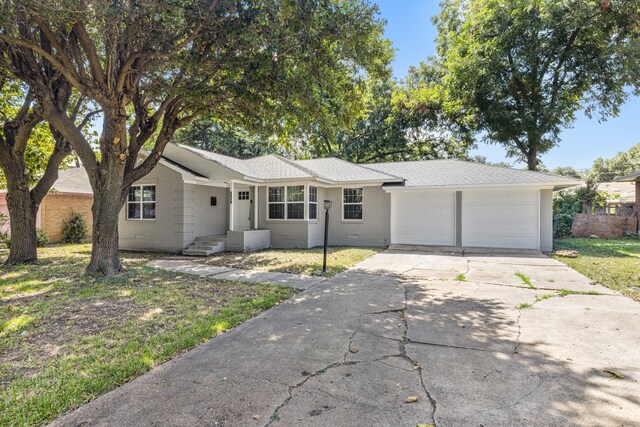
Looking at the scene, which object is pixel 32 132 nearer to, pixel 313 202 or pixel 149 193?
pixel 149 193

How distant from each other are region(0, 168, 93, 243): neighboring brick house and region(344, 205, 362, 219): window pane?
39.9 feet

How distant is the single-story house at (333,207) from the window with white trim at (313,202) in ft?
0.13

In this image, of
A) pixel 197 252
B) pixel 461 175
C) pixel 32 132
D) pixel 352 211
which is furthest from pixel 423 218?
pixel 32 132

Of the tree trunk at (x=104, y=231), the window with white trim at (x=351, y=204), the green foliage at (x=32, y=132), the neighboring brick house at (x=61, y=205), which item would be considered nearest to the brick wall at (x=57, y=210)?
the neighboring brick house at (x=61, y=205)

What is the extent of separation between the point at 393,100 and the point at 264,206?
43.1 ft

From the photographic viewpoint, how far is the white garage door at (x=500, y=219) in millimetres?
11617

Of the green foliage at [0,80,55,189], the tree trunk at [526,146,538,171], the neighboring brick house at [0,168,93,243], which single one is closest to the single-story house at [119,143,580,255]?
the green foliage at [0,80,55,189]

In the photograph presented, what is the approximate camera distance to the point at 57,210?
1511 centimetres

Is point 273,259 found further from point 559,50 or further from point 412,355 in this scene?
point 559,50

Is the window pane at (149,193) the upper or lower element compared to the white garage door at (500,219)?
upper

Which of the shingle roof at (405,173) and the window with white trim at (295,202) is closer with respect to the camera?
the shingle roof at (405,173)

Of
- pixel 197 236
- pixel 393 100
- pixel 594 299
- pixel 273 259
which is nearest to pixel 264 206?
pixel 197 236

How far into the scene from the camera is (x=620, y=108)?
16.5 meters

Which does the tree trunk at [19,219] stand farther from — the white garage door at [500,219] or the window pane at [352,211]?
the white garage door at [500,219]
